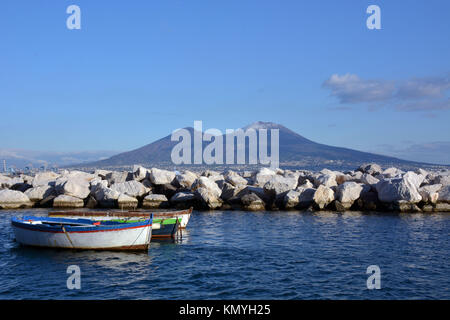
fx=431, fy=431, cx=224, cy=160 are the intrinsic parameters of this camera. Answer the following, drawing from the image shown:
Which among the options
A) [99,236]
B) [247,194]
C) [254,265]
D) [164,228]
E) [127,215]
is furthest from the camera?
[247,194]

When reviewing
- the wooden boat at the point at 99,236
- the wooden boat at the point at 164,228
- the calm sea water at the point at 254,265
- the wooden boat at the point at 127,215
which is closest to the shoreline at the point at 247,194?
the calm sea water at the point at 254,265

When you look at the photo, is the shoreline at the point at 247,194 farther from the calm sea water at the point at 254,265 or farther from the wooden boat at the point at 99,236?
the wooden boat at the point at 99,236

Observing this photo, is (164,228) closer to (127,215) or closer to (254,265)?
(127,215)

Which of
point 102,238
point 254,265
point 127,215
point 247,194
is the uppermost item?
point 247,194

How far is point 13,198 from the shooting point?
38.6m

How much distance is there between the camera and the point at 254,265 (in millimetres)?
18016

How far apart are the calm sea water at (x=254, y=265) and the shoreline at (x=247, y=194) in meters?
6.93

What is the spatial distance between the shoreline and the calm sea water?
273 inches

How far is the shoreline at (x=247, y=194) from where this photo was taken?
34594 millimetres

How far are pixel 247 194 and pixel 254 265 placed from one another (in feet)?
62.9

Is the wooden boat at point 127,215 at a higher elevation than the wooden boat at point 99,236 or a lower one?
Answer: higher

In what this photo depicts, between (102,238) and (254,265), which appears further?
(102,238)

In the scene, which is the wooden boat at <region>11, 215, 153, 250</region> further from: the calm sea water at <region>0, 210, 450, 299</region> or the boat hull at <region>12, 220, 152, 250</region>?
the calm sea water at <region>0, 210, 450, 299</region>

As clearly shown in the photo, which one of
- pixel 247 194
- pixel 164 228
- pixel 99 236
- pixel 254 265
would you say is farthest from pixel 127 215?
pixel 247 194
